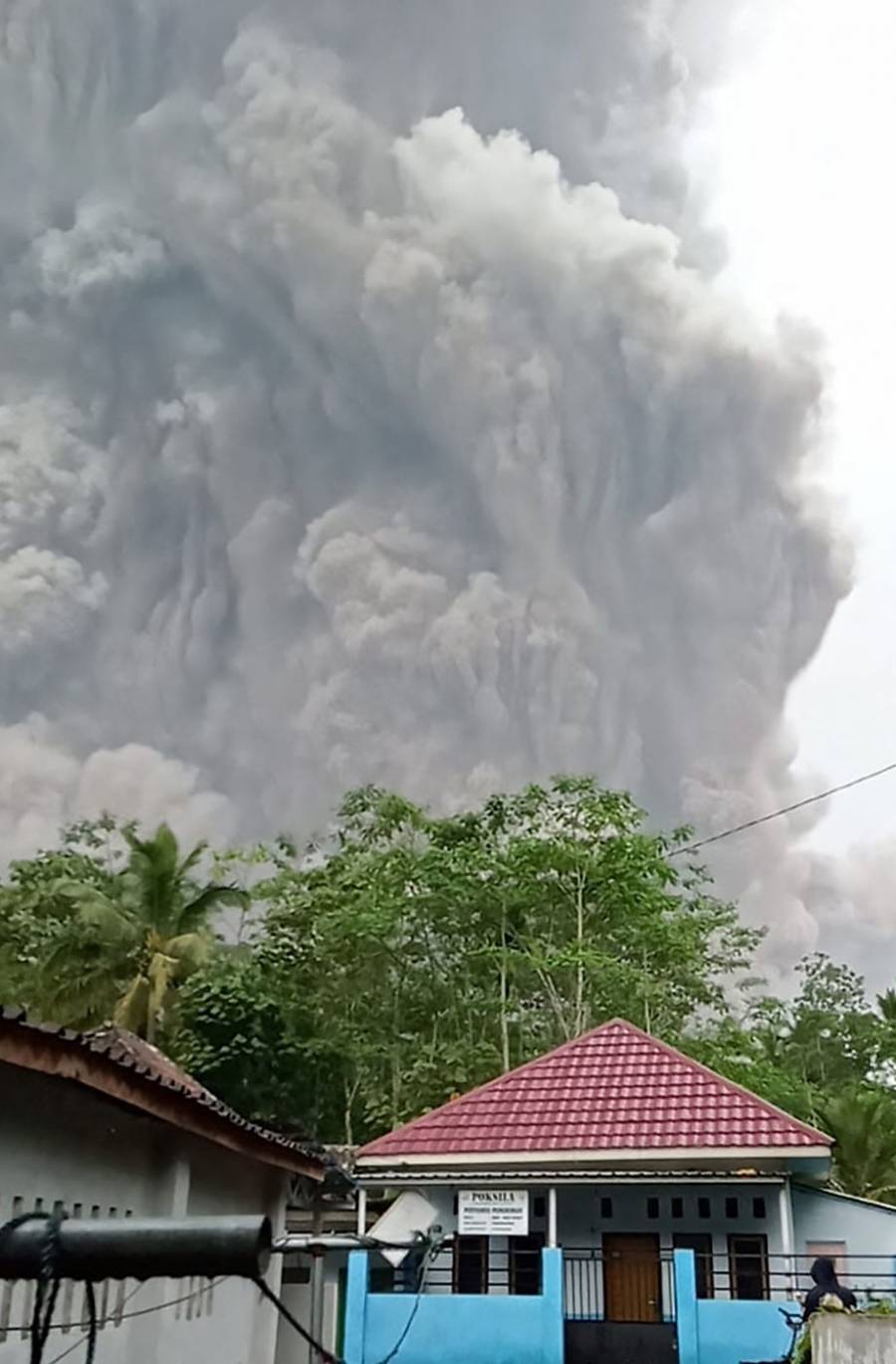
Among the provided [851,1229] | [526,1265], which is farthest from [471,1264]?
[851,1229]

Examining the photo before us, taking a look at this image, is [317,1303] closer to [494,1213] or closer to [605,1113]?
[494,1213]

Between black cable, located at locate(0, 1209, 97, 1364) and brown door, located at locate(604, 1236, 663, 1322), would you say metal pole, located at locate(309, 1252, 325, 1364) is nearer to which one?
brown door, located at locate(604, 1236, 663, 1322)

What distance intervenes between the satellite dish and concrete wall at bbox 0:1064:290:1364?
2841mm

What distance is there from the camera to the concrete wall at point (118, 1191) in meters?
6.71

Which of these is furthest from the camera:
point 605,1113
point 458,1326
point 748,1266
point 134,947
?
point 134,947

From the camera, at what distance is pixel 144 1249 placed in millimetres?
2480

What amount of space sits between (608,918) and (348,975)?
6355 mm

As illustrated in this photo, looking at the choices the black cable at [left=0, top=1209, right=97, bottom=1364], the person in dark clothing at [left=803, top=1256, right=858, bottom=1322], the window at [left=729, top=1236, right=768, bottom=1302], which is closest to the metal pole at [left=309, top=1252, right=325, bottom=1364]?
the window at [left=729, top=1236, right=768, bottom=1302]

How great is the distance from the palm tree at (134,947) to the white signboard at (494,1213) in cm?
1344

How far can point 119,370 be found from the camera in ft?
236

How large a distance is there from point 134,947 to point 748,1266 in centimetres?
1680

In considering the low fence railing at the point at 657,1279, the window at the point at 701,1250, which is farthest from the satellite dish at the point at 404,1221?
the window at the point at 701,1250

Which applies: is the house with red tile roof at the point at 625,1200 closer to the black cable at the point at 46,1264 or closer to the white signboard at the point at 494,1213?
the white signboard at the point at 494,1213

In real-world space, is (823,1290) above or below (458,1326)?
above
